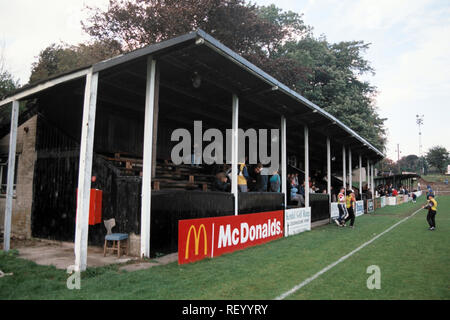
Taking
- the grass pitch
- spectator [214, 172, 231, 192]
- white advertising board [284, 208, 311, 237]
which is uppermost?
spectator [214, 172, 231, 192]

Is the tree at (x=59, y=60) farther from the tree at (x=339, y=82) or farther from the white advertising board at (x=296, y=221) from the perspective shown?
the white advertising board at (x=296, y=221)

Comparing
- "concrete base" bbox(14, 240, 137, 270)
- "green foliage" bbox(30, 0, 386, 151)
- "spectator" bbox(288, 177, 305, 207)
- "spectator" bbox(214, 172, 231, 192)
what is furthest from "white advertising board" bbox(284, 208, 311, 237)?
"green foliage" bbox(30, 0, 386, 151)

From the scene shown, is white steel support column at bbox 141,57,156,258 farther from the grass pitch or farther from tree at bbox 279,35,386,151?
tree at bbox 279,35,386,151

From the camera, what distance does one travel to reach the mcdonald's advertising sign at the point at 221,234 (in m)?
7.66

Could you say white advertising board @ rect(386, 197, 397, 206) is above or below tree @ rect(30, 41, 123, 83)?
below

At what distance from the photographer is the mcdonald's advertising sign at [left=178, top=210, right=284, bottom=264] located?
7.66m

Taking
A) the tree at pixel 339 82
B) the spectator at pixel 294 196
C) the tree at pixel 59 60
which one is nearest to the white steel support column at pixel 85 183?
the spectator at pixel 294 196

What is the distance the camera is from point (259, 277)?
256 inches

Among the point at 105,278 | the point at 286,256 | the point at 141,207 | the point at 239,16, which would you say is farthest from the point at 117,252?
the point at 239,16

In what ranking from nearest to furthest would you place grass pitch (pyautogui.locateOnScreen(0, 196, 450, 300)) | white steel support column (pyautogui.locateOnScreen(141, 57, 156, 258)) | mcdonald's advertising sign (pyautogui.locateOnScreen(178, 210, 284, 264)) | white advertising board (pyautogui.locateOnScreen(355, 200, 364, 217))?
grass pitch (pyautogui.locateOnScreen(0, 196, 450, 300))
mcdonald's advertising sign (pyautogui.locateOnScreen(178, 210, 284, 264))
white steel support column (pyautogui.locateOnScreen(141, 57, 156, 258))
white advertising board (pyautogui.locateOnScreen(355, 200, 364, 217))

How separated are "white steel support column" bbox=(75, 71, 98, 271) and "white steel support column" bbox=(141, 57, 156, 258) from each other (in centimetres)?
143

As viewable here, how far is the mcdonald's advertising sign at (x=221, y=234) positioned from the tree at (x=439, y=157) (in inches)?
4229

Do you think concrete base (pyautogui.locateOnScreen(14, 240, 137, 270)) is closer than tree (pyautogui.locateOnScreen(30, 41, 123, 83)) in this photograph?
Yes

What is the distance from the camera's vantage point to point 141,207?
838cm
